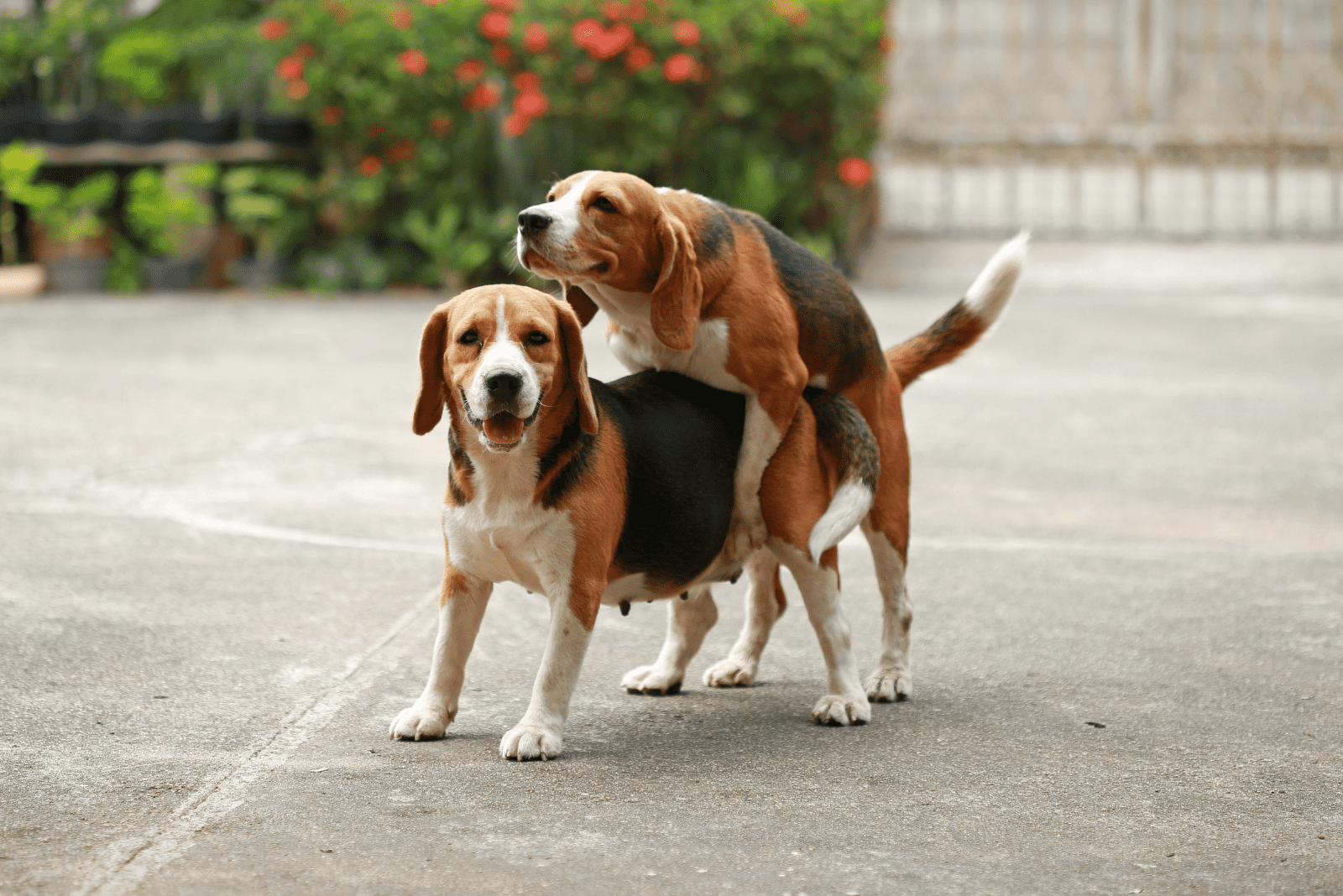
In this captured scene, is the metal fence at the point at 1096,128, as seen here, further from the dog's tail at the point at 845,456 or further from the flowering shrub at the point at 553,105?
the dog's tail at the point at 845,456

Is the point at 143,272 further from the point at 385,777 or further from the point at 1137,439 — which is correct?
the point at 385,777

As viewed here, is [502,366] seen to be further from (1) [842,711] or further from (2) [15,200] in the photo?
(2) [15,200]

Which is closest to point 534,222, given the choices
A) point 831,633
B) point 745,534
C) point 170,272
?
point 745,534

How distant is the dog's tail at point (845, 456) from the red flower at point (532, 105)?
1042 cm

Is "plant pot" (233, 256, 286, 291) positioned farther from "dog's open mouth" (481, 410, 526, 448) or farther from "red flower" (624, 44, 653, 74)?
"dog's open mouth" (481, 410, 526, 448)

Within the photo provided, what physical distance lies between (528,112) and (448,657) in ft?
35.7

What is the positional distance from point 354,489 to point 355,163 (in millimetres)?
8521

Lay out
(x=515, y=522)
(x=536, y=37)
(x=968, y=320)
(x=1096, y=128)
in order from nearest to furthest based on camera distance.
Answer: (x=515, y=522) < (x=968, y=320) < (x=536, y=37) < (x=1096, y=128)

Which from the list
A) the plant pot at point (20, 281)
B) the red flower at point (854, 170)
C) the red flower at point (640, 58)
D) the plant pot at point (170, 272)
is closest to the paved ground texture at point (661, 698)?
the red flower at point (854, 170)

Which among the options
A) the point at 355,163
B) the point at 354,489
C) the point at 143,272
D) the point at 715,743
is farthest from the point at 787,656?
the point at 143,272

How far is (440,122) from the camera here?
1474cm

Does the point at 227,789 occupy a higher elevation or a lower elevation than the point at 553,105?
lower

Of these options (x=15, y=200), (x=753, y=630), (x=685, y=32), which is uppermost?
(x=685, y=32)

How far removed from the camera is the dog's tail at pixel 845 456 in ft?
13.9
